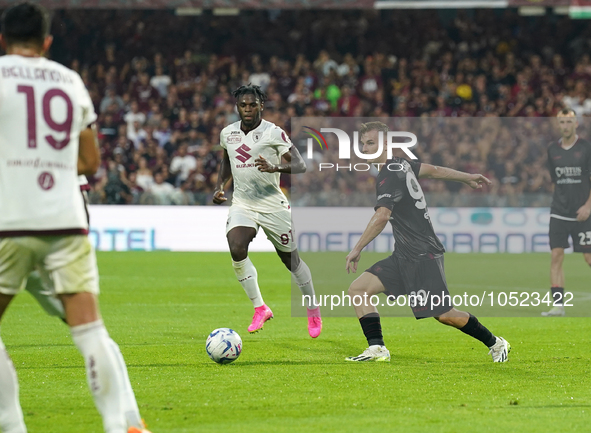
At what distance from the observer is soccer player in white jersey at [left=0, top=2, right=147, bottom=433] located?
4.07m

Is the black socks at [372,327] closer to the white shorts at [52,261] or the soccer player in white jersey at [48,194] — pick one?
the soccer player in white jersey at [48,194]

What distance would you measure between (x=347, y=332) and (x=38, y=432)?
5147 mm

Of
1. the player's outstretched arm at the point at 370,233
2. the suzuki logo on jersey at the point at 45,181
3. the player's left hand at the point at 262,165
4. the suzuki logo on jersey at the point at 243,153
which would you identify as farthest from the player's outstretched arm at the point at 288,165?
the suzuki logo on jersey at the point at 45,181

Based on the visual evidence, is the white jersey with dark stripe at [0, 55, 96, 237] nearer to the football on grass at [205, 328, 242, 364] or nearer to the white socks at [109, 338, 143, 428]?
the white socks at [109, 338, 143, 428]

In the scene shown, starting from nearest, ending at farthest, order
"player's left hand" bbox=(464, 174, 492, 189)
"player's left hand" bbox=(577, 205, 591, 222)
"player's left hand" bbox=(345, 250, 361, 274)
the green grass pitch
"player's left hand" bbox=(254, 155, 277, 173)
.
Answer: the green grass pitch
"player's left hand" bbox=(345, 250, 361, 274)
"player's left hand" bbox=(464, 174, 492, 189)
"player's left hand" bbox=(254, 155, 277, 173)
"player's left hand" bbox=(577, 205, 591, 222)

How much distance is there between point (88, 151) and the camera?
4.32 metres

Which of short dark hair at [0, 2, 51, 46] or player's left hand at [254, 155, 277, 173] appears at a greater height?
short dark hair at [0, 2, 51, 46]

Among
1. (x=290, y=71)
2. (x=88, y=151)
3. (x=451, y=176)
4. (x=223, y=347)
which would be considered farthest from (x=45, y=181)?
(x=290, y=71)

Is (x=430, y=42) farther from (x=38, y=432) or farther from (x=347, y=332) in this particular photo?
(x=38, y=432)

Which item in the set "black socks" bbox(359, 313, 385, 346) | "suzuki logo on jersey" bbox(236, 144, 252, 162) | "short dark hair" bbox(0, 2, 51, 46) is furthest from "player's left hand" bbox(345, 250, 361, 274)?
"short dark hair" bbox(0, 2, 51, 46)

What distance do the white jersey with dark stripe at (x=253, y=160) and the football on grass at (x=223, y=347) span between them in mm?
1946

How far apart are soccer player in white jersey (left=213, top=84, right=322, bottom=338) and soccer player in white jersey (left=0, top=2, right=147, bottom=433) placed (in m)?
4.71

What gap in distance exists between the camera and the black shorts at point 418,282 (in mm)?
7195

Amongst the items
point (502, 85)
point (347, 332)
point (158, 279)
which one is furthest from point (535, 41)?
point (347, 332)
